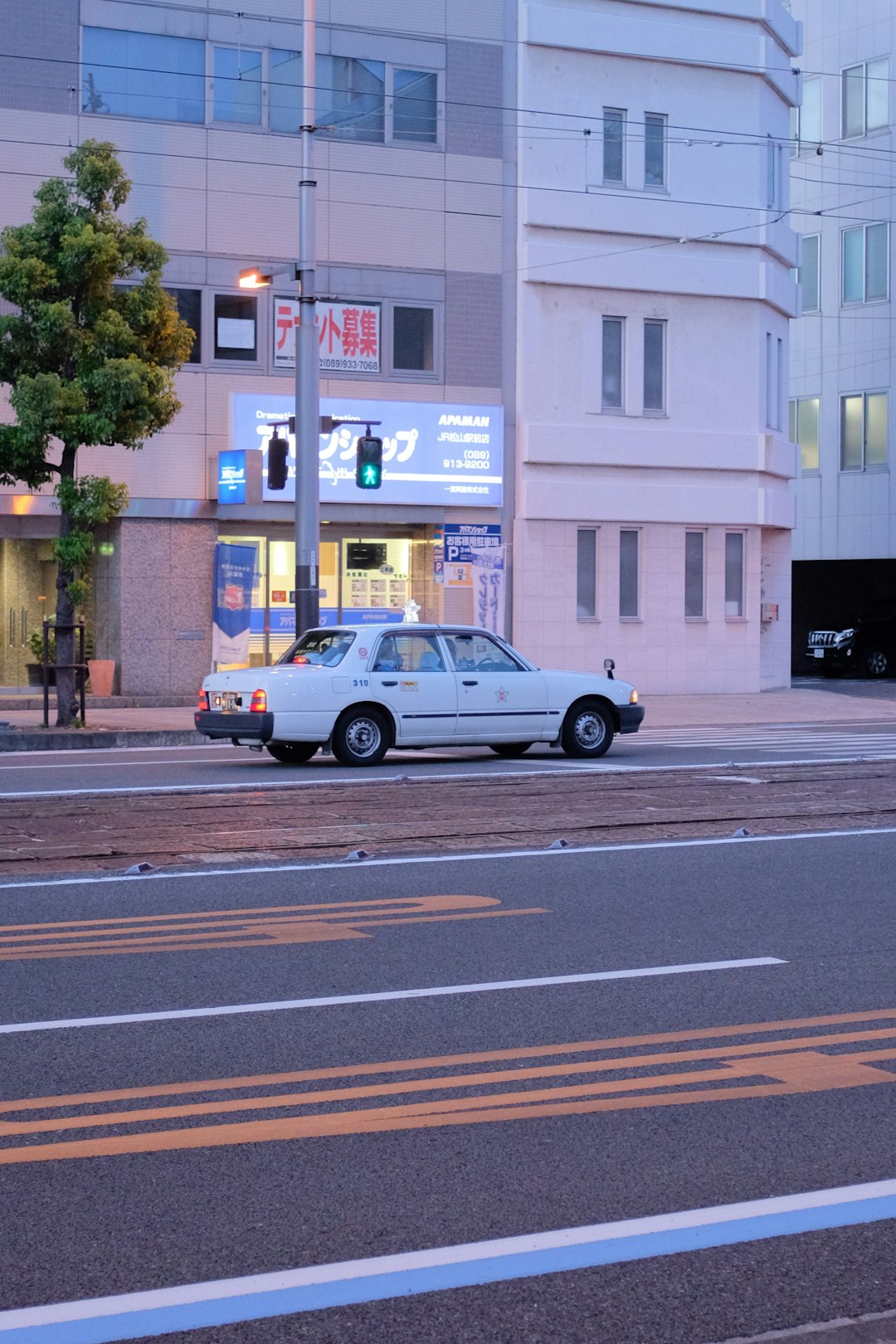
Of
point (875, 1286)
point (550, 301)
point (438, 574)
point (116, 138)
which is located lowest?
point (875, 1286)

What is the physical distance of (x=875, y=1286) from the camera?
4.29m

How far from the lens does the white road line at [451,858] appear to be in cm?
1039

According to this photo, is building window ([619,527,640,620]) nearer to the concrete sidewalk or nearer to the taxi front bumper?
the concrete sidewalk

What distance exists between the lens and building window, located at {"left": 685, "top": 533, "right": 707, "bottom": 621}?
33.0 meters

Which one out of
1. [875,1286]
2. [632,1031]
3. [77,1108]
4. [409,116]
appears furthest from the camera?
[409,116]

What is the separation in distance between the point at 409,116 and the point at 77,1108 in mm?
26874

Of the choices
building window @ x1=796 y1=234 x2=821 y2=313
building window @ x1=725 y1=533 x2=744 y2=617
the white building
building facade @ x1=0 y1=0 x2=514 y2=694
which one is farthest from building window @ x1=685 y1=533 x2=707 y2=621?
building window @ x1=796 y1=234 x2=821 y2=313

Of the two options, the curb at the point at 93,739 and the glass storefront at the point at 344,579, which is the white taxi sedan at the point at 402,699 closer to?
the curb at the point at 93,739

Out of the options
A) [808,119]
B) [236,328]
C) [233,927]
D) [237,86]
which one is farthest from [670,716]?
A: [808,119]

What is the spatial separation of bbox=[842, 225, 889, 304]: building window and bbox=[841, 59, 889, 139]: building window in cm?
240

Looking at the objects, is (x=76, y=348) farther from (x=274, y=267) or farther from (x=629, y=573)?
(x=629, y=573)

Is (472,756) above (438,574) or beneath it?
beneath

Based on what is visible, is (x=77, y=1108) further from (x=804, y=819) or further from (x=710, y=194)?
(x=710, y=194)

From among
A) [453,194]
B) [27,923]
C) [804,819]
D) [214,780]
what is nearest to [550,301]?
[453,194]
